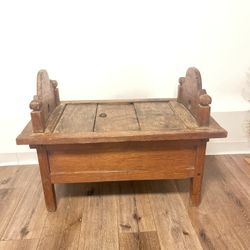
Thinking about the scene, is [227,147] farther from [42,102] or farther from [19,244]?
[19,244]

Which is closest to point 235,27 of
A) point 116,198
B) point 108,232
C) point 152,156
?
point 152,156

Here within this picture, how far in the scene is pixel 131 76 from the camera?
5.19 feet

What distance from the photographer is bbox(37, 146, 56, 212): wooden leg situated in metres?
1.13

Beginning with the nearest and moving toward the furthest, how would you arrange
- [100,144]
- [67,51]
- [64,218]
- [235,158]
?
[100,144] → [64,218] → [67,51] → [235,158]

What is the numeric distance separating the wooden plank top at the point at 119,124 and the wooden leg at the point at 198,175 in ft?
0.28

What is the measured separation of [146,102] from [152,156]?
1.30 ft

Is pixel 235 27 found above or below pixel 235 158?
above

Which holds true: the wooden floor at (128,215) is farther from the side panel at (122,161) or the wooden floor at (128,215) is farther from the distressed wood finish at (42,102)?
the distressed wood finish at (42,102)

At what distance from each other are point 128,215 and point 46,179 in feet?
1.37

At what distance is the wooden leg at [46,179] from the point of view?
1.13 meters

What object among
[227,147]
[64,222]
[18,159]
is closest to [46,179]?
[64,222]

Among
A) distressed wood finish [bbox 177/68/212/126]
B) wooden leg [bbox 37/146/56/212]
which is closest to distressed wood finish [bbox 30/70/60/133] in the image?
wooden leg [bbox 37/146/56/212]

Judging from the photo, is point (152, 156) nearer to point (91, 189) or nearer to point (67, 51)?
point (91, 189)

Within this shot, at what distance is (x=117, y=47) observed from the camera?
4.99ft
